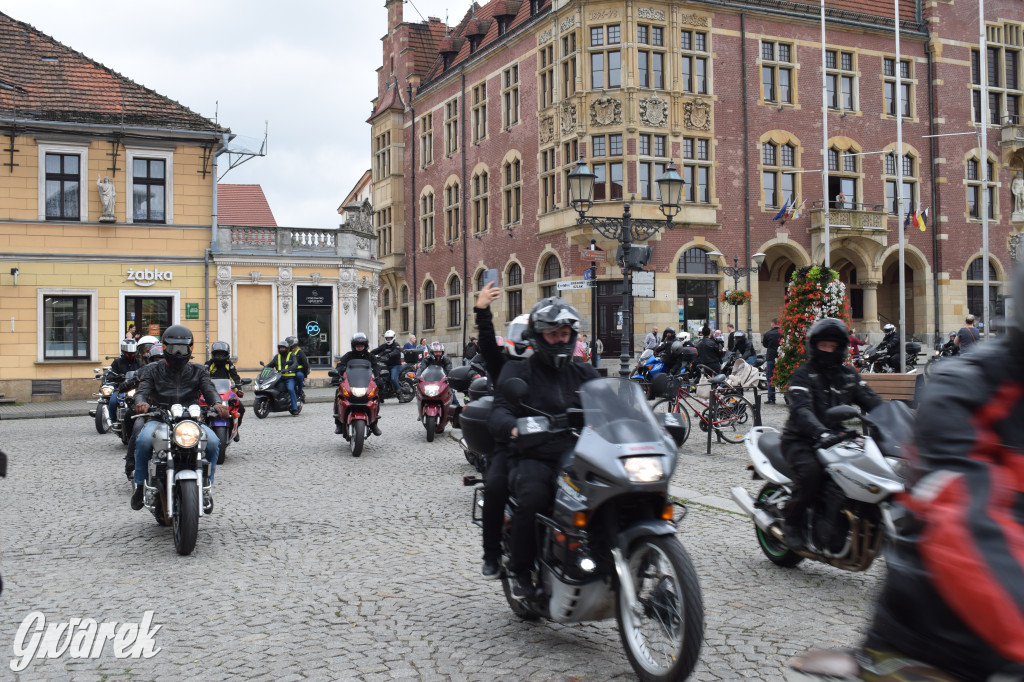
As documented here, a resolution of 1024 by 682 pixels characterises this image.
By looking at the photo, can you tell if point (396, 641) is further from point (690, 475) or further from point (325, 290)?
point (325, 290)

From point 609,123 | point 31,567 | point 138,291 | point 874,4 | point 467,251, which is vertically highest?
point 874,4

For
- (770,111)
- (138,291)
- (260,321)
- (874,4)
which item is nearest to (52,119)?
(138,291)

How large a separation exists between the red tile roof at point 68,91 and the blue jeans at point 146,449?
75.8 ft

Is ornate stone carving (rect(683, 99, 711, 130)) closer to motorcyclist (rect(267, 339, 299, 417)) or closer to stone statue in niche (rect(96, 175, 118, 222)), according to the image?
stone statue in niche (rect(96, 175, 118, 222))

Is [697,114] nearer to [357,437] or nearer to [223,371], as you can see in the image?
[223,371]

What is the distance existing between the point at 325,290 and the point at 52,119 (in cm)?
961

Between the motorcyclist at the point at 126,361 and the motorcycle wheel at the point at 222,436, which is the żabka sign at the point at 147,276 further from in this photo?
the motorcycle wheel at the point at 222,436

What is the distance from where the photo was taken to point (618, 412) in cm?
423

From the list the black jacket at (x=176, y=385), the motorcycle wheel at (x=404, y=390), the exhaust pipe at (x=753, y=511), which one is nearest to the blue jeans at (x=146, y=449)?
the black jacket at (x=176, y=385)

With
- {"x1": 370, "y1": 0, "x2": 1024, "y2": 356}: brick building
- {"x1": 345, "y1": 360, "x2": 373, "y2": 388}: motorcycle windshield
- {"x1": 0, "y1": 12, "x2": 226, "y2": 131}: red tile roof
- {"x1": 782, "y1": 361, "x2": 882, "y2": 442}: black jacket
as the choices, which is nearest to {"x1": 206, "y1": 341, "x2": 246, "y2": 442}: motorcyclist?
{"x1": 345, "y1": 360, "x2": 373, "y2": 388}: motorcycle windshield

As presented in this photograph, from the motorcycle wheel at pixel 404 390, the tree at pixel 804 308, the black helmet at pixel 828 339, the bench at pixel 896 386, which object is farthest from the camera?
the motorcycle wheel at pixel 404 390

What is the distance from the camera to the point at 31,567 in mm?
6395

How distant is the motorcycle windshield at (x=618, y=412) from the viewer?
410 centimetres

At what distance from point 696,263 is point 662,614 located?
32178mm
